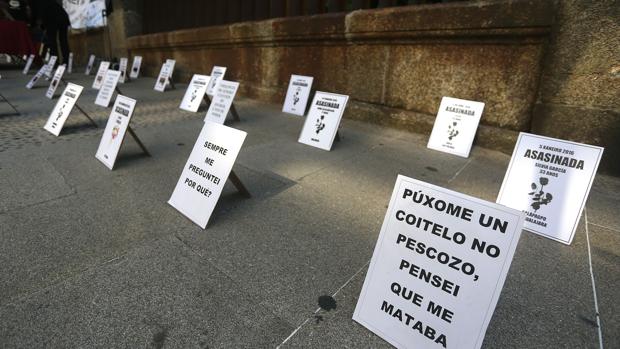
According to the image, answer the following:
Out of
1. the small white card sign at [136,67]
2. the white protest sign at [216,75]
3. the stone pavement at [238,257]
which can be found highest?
the white protest sign at [216,75]

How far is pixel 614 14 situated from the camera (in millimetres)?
2619

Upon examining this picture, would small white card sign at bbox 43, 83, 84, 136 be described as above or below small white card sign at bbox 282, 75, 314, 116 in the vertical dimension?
below

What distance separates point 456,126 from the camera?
134 inches

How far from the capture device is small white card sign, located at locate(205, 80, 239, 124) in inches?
159

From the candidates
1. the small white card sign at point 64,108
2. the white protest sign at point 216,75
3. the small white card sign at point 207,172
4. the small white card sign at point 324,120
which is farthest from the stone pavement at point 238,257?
the white protest sign at point 216,75

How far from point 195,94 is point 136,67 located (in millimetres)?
5780

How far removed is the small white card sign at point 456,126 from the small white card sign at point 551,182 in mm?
1277

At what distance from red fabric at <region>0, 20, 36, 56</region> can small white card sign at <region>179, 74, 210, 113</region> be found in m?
8.20

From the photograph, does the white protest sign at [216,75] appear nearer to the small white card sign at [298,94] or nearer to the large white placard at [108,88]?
the small white card sign at [298,94]

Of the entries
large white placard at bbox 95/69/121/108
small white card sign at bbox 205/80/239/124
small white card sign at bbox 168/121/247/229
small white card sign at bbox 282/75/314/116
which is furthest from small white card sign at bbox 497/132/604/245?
large white placard at bbox 95/69/121/108

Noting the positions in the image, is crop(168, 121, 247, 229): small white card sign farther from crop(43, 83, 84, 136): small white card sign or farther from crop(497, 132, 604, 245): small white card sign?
crop(43, 83, 84, 136): small white card sign

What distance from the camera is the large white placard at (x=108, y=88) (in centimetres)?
518

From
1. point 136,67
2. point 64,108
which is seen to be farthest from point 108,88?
point 136,67

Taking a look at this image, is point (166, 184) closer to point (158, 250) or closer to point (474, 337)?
point (158, 250)
